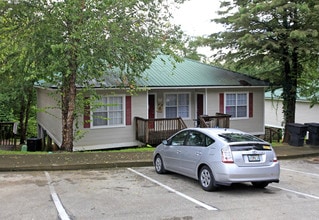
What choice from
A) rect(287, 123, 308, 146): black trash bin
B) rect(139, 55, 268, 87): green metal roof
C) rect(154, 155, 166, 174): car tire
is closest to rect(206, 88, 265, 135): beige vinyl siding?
rect(139, 55, 268, 87): green metal roof

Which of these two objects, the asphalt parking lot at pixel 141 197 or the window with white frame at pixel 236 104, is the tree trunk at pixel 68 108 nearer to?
the asphalt parking lot at pixel 141 197

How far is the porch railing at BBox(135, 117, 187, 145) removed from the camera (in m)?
17.2

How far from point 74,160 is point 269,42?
10369mm

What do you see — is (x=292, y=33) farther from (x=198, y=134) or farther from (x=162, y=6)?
(x=198, y=134)

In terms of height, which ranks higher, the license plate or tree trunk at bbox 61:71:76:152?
tree trunk at bbox 61:71:76:152

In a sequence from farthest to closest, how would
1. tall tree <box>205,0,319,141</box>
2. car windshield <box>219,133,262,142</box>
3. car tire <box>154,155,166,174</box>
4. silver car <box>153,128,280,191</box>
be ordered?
1. tall tree <box>205,0,319,141</box>
2. car tire <box>154,155,166,174</box>
3. car windshield <box>219,133,262,142</box>
4. silver car <box>153,128,280,191</box>

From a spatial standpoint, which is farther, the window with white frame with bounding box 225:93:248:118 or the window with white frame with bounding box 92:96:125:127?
the window with white frame with bounding box 225:93:248:118

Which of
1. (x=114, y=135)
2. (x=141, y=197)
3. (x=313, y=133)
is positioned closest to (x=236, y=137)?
(x=141, y=197)

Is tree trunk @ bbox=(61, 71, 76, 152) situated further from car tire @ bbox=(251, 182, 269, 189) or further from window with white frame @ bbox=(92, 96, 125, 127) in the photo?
car tire @ bbox=(251, 182, 269, 189)

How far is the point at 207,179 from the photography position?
8477 millimetres

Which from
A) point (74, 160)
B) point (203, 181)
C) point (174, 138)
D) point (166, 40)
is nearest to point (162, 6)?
point (166, 40)

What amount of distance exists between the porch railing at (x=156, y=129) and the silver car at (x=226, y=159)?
7.77 m

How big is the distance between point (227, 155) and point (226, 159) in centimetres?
9

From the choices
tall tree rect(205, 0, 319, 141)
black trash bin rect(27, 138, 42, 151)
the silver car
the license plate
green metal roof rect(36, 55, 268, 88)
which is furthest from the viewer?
green metal roof rect(36, 55, 268, 88)
